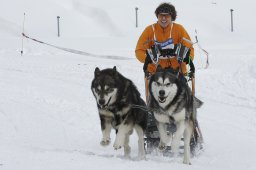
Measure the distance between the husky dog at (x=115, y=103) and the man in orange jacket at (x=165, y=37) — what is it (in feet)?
1.93

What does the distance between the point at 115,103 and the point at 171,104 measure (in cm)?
60

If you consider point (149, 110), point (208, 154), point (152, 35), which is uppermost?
point (152, 35)

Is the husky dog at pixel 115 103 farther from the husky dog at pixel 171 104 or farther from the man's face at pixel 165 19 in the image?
the man's face at pixel 165 19

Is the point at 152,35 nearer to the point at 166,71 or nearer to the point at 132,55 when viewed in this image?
the point at 166,71

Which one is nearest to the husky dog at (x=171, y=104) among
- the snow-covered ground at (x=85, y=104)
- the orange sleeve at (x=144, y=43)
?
the snow-covered ground at (x=85, y=104)

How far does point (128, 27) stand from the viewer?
27.5 metres

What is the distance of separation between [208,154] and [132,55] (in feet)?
38.9

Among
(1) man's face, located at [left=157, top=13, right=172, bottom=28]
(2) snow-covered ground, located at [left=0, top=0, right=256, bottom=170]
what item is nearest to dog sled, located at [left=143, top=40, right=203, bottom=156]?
(2) snow-covered ground, located at [left=0, top=0, right=256, bottom=170]

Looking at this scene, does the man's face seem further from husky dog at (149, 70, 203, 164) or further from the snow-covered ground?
the snow-covered ground

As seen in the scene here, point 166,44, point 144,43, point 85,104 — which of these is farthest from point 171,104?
point 85,104

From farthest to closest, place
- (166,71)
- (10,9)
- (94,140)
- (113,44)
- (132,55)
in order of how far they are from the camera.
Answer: (10,9)
(113,44)
(132,55)
(94,140)
(166,71)

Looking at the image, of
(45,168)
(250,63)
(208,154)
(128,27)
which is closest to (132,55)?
(250,63)

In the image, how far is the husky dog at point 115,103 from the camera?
5.38 meters

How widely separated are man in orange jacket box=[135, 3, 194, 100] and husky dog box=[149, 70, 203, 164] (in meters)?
0.56
